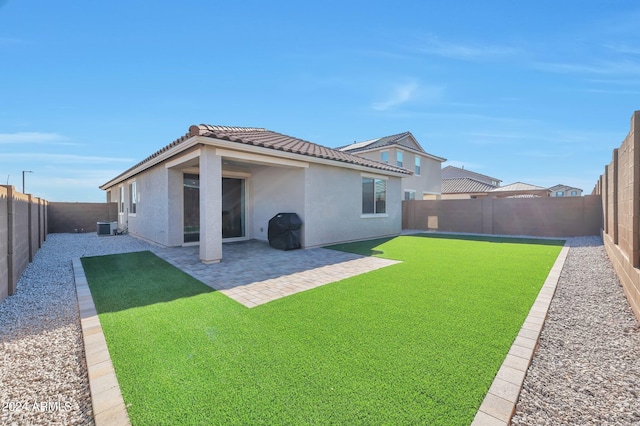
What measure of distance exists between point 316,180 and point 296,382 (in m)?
8.47

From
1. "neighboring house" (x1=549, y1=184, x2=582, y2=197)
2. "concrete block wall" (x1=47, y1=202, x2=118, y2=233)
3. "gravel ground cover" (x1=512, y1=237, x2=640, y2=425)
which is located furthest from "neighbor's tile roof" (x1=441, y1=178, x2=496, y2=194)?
"concrete block wall" (x1=47, y1=202, x2=118, y2=233)

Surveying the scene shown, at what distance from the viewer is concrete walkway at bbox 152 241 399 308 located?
5309 millimetres

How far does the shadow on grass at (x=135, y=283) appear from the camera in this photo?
472 centimetres

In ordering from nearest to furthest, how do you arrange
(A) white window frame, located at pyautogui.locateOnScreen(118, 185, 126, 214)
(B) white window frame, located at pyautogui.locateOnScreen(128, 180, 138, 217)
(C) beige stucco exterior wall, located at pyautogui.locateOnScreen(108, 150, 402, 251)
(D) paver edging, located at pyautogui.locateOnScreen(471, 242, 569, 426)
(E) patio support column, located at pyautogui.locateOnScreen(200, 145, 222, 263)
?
1. (D) paver edging, located at pyautogui.locateOnScreen(471, 242, 569, 426)
2. (E) patio support column, located at pyautogui.locateOnScreen(200, 145, 222, 263)
3. (C) beige stucco exterior wall, located at pyautogui.locateOnScreen(108, 150, 402, 251)
4. (B) white window frame, located at pyautogui.locateOnScreen(128, 180, 138, 217)
5. (A) white window frame, located at pyautogui.locateOnScreen(118, 185, 126, 214)

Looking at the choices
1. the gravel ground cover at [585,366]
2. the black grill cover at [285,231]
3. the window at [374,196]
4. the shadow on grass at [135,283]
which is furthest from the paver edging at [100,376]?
the window at [374,196]

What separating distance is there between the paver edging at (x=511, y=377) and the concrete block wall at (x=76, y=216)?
72.7 ft

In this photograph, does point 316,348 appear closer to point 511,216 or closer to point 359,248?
point 359,248

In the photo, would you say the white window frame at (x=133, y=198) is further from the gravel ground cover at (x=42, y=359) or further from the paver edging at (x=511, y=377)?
the paver edging at (x=511, y=377)

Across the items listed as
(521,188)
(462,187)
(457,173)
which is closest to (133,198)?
(462,187)

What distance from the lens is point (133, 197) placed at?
14680 mm

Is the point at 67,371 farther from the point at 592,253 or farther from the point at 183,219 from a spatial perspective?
the point at 592,253

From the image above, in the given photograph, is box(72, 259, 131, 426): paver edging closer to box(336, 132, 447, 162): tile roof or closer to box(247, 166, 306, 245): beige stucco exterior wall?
box(247, 166, 306, 245): beige stucco exterior wall

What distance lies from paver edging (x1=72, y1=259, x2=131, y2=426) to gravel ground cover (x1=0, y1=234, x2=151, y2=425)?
2.5 inches

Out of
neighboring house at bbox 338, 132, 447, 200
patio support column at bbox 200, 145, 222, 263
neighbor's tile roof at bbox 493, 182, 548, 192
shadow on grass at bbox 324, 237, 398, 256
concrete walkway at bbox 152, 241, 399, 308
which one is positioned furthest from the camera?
neighbor's tile roof at bbox 493, 182, 548, 192
